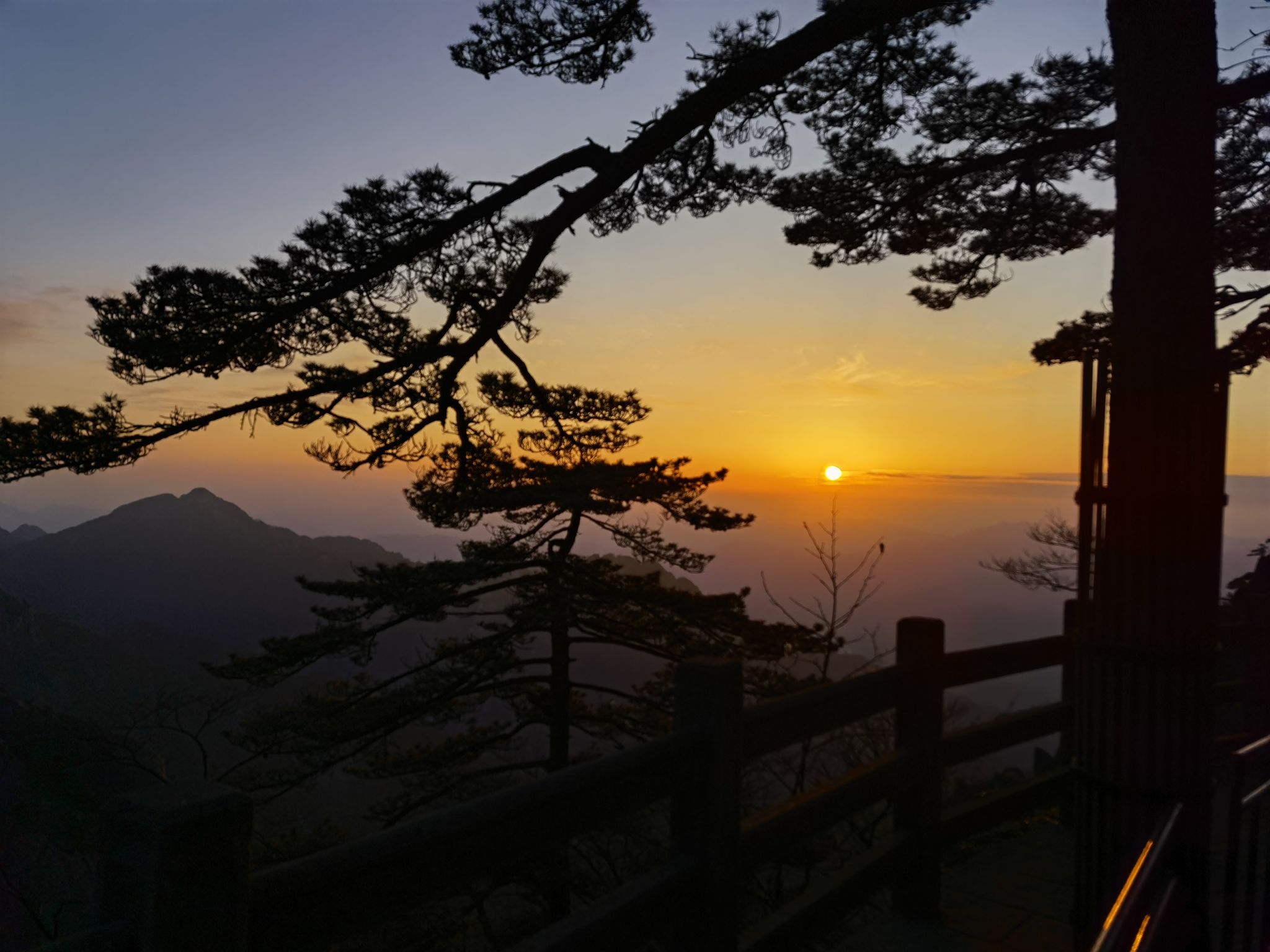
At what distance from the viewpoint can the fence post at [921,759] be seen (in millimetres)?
4117

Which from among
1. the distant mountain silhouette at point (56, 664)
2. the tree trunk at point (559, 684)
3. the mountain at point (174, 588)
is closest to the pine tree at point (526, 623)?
the tree trunk at point (559, 684)

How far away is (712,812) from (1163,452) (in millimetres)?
2047

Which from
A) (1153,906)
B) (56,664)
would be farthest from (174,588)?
(1153,906)

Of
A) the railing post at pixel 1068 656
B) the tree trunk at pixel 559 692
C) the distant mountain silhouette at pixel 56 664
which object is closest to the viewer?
the railing post at pixel 1068 656

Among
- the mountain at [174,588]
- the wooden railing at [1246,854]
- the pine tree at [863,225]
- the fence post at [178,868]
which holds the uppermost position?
the pine tree at [863,225]

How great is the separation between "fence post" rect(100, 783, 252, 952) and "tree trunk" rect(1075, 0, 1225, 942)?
2914mm

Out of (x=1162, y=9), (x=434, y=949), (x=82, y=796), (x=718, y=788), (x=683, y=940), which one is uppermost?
(x=1162, y=9)

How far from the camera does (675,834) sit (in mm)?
2988

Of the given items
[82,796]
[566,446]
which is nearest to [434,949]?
[566,446]

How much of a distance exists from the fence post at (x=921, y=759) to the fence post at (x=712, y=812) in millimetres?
1468

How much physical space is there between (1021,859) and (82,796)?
4455 cm

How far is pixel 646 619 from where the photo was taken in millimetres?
15078

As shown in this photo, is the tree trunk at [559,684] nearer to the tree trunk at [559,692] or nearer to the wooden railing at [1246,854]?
the tree trunk at [559,692]

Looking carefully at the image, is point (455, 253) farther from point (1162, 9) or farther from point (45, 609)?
point (45, 609)
